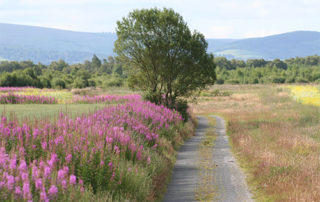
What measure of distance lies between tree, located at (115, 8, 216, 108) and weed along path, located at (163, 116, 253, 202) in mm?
11339

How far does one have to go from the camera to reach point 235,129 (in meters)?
25.2

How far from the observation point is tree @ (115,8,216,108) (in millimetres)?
27312

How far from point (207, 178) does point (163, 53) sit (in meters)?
17.2

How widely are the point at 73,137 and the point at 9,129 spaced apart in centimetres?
149

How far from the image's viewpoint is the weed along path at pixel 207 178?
9656mm

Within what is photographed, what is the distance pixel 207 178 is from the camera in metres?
11.6

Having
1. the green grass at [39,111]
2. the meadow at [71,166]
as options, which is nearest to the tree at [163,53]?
the green grass at [39,111]

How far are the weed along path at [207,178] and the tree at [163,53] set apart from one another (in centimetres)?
1134

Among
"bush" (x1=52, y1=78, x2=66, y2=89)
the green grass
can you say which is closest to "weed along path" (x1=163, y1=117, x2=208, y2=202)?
the green grass

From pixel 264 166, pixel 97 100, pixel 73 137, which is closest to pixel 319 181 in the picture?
pixel 264 166

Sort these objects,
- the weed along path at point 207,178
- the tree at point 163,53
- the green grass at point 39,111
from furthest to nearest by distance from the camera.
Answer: the tree at point 163,53, the green grass at point 39,111, the weed along path at point 207,178

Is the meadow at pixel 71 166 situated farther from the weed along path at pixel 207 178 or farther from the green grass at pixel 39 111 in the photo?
the green grass at pixel 39 111

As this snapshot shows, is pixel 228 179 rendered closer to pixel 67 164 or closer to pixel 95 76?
pixel 67 164

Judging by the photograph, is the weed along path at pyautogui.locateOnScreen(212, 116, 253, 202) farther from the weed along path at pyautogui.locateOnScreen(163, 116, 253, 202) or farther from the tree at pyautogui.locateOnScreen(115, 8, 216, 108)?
the tree at pyautogui.locateOnScreen(115, 8, 216, 108)
